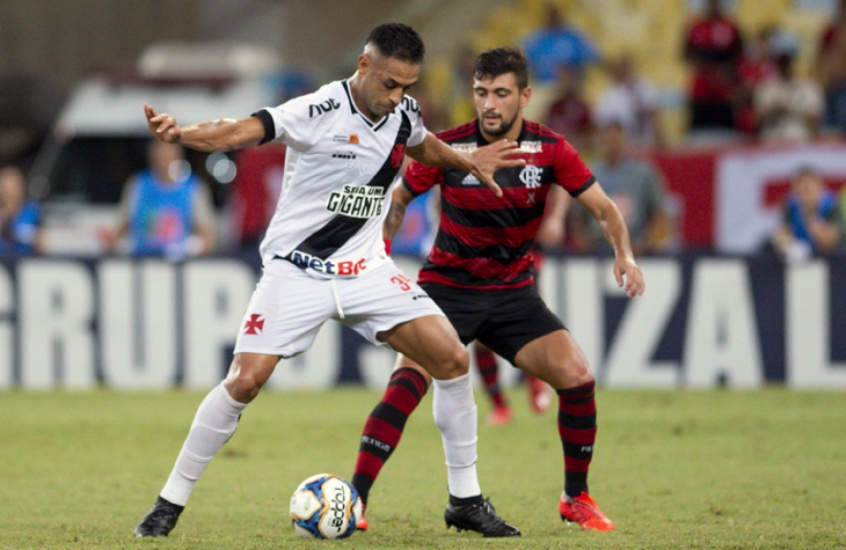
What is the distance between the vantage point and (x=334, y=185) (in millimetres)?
5492

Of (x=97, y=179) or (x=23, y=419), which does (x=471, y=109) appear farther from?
(x=23, y=419)

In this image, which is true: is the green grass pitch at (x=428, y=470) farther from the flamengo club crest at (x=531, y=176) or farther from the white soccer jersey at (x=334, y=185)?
the flamengo club crest at (x=531, y=176)

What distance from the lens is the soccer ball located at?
5.38m

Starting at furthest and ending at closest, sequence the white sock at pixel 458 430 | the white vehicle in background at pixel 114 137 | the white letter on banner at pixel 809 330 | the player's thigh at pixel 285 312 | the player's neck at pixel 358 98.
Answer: the white vehicle in background at pixel 114 137 < the white letter on banner at pixel 809 330 < the white sock at pixel 458 430 < the player's neck at pixel 358 98 < the player's thigh at pixel 285 312

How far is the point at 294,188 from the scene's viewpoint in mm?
5512

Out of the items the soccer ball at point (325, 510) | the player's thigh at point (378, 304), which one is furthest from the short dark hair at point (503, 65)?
the soccer ball at point (325, 510)

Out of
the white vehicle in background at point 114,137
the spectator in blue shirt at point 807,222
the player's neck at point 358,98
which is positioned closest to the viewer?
the player's neck at point 358,98

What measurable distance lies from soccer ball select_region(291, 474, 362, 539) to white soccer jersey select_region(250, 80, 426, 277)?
3.09ft

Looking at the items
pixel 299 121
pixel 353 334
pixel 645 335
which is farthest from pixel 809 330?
pixel 299 121

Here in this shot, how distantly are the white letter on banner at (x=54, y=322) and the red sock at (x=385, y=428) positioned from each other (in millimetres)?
6134

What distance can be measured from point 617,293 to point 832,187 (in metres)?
3.24

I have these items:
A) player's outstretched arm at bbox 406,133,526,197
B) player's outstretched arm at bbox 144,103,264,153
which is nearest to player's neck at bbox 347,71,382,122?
player's outstretched arm at bbox 406,133,526,197

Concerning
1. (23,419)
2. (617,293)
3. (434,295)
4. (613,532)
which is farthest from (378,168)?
(617,293)

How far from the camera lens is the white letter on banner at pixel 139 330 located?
11352 mm
